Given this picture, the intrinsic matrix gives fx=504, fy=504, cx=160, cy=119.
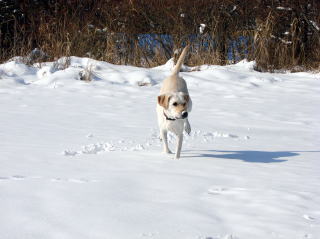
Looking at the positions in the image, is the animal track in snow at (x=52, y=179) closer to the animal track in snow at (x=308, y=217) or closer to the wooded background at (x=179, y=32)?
the animal track in snow at (x=308, y=217)

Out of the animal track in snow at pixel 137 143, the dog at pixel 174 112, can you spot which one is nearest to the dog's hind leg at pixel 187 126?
the dog at pixel 174 112

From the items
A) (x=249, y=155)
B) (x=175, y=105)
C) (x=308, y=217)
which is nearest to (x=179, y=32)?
(x=249, y=155)

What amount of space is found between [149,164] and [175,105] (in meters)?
0.56

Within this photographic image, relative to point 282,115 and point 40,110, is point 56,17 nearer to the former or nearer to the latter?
point 40,110

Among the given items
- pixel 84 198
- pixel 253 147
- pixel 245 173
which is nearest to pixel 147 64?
pixel 253 147

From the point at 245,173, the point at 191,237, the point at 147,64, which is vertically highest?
the point at 191,237

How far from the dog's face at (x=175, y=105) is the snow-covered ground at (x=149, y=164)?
1.19ft

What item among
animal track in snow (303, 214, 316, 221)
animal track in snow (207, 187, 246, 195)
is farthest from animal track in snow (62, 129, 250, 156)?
animal track in snow (303, 214, 316, 221)

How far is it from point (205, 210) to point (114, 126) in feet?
9.55

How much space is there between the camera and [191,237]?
217 cm

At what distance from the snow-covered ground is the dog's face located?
36 centimetres

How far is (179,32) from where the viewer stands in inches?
410

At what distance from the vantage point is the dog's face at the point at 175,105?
12.9ft

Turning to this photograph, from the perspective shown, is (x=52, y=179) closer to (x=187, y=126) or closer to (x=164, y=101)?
(x=164, y=101)
